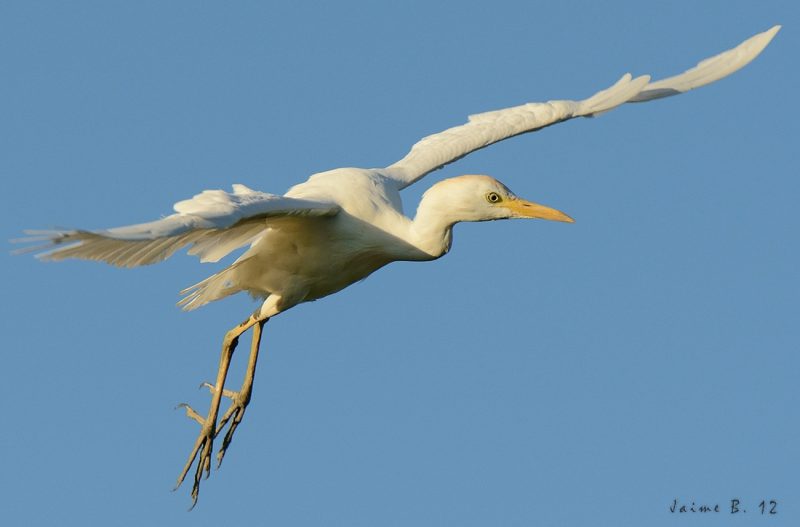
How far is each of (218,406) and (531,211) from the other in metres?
4.21

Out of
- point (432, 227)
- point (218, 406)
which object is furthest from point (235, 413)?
point (432, 227)

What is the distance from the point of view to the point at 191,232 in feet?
47.2

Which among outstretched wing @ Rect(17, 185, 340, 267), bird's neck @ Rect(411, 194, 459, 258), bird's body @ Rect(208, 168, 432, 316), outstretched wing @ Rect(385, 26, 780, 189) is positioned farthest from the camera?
outstretched wing @ Rect(385, 26, 780, 189)

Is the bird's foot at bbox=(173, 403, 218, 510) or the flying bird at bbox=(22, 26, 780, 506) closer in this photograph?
the flying bird at bbox=(22, 26, 780, 506)

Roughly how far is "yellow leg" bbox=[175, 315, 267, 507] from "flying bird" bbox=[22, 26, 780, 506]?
0.01 meters

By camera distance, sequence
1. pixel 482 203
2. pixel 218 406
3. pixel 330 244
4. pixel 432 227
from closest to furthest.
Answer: pixel 482 203
pixel 432 227
pixel 330 244
pixel 218 406

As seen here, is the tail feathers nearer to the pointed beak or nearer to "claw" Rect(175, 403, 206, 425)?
"claw" Rect(175, 403, 206, 425)

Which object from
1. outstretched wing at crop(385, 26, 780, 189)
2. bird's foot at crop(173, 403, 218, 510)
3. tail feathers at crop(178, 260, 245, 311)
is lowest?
bird's foot at crop(173, 403, 218, 510)

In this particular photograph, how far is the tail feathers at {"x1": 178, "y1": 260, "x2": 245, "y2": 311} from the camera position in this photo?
1778cm

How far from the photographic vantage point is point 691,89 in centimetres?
1988

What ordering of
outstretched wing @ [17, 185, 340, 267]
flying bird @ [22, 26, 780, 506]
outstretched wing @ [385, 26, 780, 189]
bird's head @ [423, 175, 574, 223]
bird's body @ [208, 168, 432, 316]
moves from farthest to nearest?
1. outstretched wing @ [385, 26, 780, 189]
2. bird's body @ [208, 168, 432, 316]
3. bird's head @ [423, 175, 574, 223]
4. flying bird @ [22, 26, 780, 506]
5. outstretched wing @ [17, 185, 340, 267]

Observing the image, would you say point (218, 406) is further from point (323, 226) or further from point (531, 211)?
point (531, 211)

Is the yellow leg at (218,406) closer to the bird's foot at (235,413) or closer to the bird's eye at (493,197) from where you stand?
the bird's foot at (235,413)

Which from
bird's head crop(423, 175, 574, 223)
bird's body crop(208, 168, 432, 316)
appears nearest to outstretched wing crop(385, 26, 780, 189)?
bird's body crop(208, 168, 432, 316)
